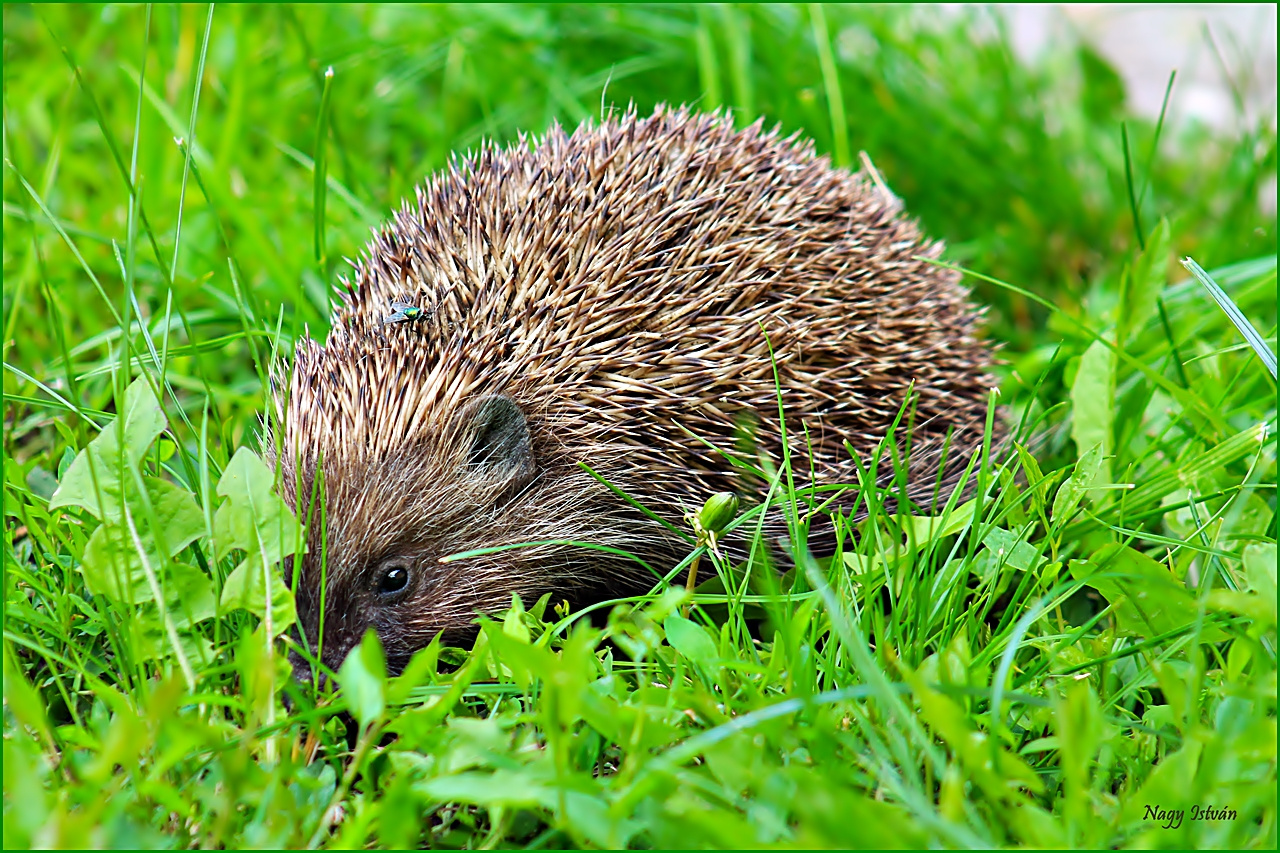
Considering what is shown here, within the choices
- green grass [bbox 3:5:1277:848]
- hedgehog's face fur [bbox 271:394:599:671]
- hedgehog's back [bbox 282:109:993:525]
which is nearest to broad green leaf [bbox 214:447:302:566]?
green grass [bbox 3:5:1277:848]

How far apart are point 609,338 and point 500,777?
5.53 feet

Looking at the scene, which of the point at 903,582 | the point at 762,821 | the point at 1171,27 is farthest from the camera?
the point at 1171,27

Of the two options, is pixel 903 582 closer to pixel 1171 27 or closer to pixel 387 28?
pixel 387 28

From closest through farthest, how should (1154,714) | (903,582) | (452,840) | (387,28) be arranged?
(452,840) → (1154,714) → (903,582) → (387,28)

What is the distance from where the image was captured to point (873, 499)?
3047 millimetres

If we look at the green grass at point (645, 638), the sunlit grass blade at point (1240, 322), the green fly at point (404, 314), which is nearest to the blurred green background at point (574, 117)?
the green grass at point (645, 638)

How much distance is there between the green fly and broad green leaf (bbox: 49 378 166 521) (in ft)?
2.63

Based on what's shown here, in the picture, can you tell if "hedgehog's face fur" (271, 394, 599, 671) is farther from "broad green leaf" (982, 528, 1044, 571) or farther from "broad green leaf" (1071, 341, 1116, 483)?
"broad green leaf" (1071, 341, 1116, 483)

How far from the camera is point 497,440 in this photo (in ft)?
11.4

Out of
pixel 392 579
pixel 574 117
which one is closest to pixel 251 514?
pixel 392 579

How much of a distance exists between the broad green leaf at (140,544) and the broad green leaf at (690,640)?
125 cm

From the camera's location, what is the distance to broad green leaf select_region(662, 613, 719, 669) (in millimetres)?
2775

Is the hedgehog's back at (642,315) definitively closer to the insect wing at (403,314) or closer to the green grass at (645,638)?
the insect wing at (403,314)

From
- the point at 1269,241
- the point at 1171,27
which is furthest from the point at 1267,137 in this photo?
the point at 1171,27
